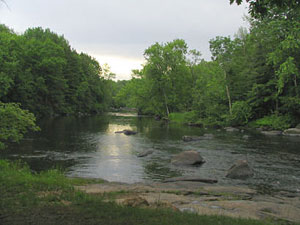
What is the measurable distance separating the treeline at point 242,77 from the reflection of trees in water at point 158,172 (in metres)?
18.5

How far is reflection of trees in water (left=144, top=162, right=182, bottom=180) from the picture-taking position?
16217 mm

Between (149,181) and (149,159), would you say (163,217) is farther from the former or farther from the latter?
(149,159)

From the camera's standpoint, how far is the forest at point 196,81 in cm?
3694

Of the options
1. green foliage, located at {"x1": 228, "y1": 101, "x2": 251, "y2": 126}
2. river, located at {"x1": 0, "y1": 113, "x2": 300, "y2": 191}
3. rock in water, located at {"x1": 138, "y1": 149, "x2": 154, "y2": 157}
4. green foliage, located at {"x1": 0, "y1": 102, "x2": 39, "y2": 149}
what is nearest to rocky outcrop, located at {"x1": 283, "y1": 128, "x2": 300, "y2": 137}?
green foliage, located at {"x1": 228, "y1": 101, "x2": 251, "y2": 126}

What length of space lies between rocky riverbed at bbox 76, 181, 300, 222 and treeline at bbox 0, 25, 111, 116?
111 ft

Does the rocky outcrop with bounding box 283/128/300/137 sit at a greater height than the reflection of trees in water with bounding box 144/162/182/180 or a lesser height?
greater

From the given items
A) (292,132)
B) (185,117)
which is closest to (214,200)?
(292,132)

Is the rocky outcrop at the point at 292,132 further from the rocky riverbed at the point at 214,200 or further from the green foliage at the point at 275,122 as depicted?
the rocky riverbed at the point at 214,200

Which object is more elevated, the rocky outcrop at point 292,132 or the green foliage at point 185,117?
the green foliage at point 185,117

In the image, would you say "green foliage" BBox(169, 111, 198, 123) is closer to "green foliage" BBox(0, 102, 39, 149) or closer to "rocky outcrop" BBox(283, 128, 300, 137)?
"rocky outcrop" BBox(283, 128, 300, 137)

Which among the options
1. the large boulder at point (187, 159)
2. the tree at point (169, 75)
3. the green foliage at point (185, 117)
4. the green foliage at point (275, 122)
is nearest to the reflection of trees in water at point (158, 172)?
the large boulder at point (187, 159)

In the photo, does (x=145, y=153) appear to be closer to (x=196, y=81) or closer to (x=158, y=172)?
(x=158, y=172)

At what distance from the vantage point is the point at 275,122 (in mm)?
41406

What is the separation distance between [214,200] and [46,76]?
64.5 meters
